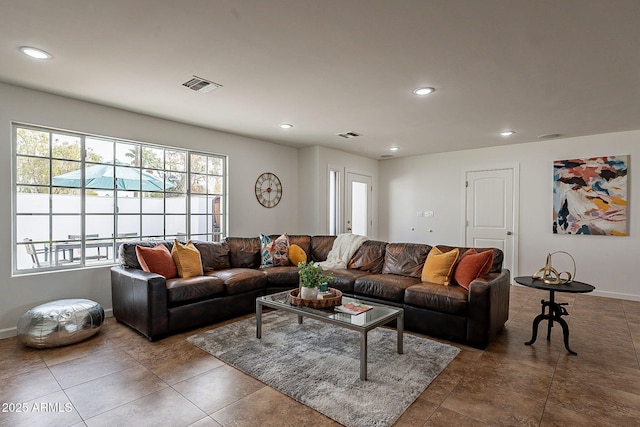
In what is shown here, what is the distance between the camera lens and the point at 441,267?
352cm

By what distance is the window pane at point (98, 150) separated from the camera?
12.3ft

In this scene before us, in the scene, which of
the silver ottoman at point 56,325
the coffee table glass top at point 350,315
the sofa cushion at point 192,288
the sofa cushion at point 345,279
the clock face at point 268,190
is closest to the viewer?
the coffee table glass top at point 350,315

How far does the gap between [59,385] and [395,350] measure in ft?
8.34

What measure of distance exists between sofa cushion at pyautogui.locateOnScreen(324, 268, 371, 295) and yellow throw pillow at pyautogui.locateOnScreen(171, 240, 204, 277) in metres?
1.56

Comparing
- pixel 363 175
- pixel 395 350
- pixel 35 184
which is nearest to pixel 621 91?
pixel 395 350

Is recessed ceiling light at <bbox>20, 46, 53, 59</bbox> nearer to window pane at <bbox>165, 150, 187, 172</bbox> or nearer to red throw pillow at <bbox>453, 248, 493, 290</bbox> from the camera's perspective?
window pane at <bbox>165, 150, 187, 172</bbox>

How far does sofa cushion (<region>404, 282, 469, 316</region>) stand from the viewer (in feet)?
9.98

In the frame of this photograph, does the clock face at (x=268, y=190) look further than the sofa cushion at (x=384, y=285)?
Yes

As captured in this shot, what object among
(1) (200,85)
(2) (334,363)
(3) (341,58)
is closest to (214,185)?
(1) (200,85)

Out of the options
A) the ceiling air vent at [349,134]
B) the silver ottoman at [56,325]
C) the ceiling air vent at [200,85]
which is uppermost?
the ceiling air vent at [349,134]

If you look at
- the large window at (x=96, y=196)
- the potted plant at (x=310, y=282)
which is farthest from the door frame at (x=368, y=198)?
the potted plant at (x=310, y=282)

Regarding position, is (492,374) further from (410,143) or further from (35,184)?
(35,184)

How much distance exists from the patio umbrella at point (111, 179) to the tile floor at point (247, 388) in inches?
64.9

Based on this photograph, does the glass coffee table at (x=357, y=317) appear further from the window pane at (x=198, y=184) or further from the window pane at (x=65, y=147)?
the window pane at (x=65, y=147)
